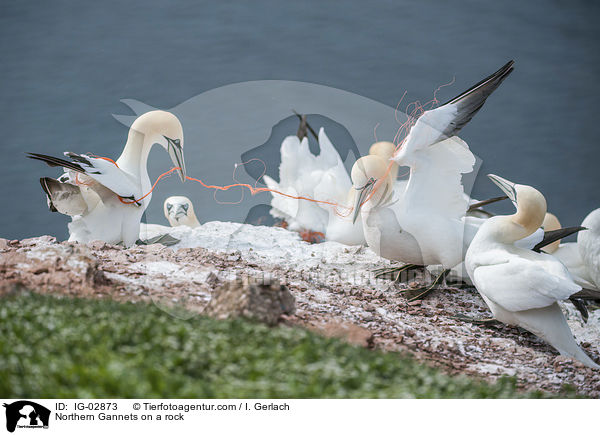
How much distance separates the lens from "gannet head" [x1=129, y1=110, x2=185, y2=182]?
3.66 meters

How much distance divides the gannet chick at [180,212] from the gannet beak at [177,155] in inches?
31.2

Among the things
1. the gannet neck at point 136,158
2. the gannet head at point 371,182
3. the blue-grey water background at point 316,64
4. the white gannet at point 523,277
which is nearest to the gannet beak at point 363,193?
the gannet head at point 371,182

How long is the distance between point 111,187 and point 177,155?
0.58m

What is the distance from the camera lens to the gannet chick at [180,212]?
15.1ft

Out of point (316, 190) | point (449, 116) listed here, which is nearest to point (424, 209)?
point (449, 116)

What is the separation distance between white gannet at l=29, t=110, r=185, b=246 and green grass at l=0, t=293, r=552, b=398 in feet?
4.81

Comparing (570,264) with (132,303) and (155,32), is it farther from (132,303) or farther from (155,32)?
(155,32)

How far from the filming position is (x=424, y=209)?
4062 millimetres

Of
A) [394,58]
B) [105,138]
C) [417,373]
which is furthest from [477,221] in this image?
[105,138]

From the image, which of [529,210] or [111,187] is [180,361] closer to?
[111,187]

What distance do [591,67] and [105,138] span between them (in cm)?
593

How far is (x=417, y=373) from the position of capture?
2.46m

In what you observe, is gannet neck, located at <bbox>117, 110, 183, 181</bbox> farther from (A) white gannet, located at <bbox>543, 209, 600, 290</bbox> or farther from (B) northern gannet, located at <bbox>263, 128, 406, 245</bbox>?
(A) white gannet, located at <bbox>543, 209, 600, 290</bbox>
